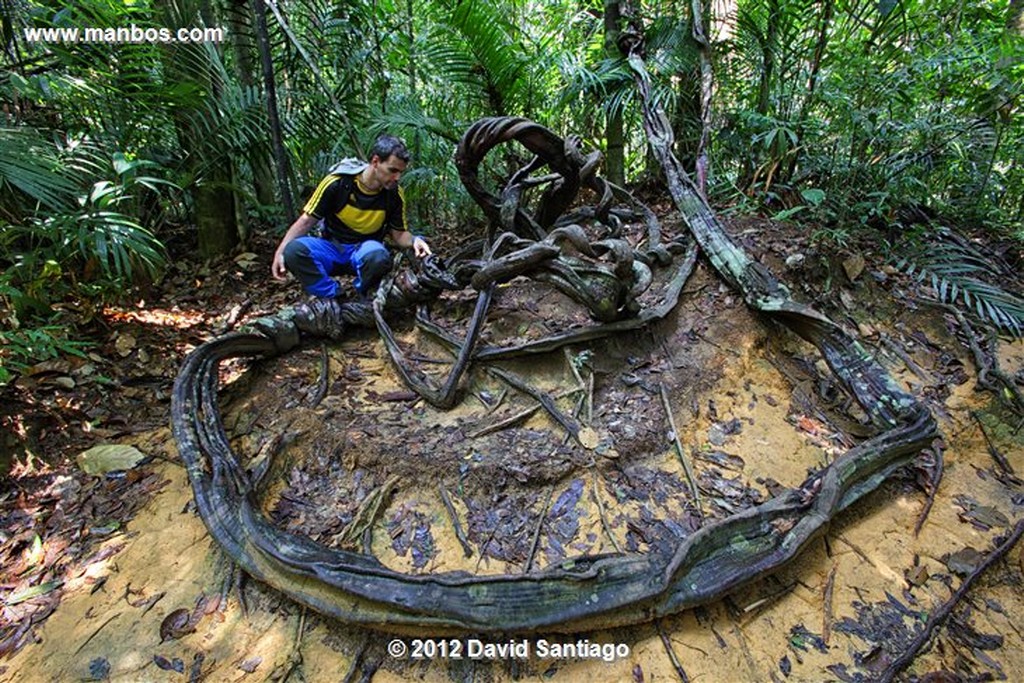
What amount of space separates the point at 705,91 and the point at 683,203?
1321 mm

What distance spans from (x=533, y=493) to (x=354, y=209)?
246 cm

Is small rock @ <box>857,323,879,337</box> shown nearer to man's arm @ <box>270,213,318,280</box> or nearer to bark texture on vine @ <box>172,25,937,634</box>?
bark texture on vine @ <box>172,25,937,634</box>

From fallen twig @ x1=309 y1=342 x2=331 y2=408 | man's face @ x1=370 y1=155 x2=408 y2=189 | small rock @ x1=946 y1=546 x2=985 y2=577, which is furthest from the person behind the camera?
man's face @ x1=370 y1=155 x2=408 y2=189

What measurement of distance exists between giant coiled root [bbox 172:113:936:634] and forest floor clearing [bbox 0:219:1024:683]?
144 mm

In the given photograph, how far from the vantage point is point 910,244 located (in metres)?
4.28

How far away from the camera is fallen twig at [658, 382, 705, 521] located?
2580mm

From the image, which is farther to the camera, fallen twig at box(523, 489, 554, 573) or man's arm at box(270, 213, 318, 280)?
man's arm at box(270, 213, 318, 280)

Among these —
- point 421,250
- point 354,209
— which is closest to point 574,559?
point 421,250

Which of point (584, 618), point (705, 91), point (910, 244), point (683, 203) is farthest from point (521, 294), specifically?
point (910, 244)

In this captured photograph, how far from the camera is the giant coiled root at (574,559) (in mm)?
2002

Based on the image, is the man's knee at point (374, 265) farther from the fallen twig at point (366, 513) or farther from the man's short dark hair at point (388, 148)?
the fallen twig at point (366, 513)

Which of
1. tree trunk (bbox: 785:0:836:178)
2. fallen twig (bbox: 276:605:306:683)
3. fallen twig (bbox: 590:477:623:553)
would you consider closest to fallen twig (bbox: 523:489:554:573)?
fallen twig (bbox: 590:477:623:553)

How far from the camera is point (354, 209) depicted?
382cm

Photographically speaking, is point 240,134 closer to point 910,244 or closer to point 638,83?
point 638,83
